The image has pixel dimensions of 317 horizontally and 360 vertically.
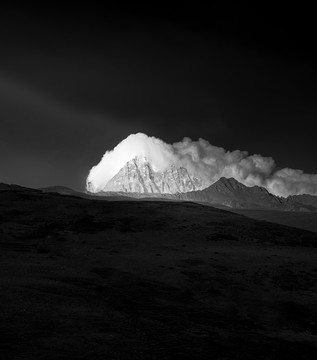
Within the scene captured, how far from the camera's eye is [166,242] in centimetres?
8256

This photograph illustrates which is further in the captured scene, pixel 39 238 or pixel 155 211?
pixel 155 211

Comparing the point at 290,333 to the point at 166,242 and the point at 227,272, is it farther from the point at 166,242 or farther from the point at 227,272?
the point at 166,242

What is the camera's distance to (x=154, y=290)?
42.3 meters

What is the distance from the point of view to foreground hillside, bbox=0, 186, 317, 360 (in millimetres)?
22719

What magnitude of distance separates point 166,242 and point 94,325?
191ft

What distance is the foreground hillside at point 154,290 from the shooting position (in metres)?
22.7

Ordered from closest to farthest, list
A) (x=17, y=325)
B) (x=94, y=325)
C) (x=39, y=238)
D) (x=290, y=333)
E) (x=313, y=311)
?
(x=17, y=325) → (x=94, y=325) → (x=290, y=333) → (x=313, y=311) → (x=39, y=238)

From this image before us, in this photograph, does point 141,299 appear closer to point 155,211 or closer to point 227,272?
point 227,272

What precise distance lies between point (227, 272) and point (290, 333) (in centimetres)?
2231

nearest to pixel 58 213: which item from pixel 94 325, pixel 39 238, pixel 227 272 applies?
pixel 39 238

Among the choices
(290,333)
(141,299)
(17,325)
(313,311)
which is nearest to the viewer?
(17,325)

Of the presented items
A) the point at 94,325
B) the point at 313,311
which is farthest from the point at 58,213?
the point at 94,325

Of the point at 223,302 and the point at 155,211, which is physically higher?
the point at 155,211

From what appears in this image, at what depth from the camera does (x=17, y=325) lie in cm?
2255
